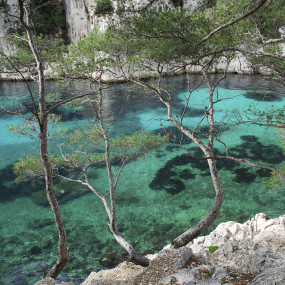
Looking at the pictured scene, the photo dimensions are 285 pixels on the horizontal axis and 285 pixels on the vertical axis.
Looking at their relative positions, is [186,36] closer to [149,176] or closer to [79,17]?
[149,176]

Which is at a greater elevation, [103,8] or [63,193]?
[103,8]

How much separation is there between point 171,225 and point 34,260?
5256 millimetres

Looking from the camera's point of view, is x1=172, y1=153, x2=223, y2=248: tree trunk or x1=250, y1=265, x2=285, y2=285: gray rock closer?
x1=250, y1=265, x2=285, y2=285: gray rock

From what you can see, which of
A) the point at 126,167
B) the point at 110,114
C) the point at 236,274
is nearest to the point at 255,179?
the point at 126,167

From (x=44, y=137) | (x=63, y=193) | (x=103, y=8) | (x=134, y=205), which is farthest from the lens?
(x=103, y=8)

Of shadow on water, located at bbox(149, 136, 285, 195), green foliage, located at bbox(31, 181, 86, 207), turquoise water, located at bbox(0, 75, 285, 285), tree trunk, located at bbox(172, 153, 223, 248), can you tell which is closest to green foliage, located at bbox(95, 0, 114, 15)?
turquoise water, located at bbox(0, 75, 285, 285)

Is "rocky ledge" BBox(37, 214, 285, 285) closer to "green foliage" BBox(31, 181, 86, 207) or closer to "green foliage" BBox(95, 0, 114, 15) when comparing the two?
"green foliage" BBox(31, 181, 86, 207)

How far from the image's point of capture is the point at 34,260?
931cm

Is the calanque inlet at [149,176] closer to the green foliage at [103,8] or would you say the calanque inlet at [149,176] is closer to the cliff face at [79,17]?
the green foliage at [103,8]

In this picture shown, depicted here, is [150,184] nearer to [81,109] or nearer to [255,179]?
[255,179]

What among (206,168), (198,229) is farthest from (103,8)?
(198,229)

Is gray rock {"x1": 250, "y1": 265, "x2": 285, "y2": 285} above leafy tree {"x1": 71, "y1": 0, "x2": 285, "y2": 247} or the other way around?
the other way around

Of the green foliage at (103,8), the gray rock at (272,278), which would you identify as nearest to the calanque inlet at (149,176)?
the gray rock at (272,278)

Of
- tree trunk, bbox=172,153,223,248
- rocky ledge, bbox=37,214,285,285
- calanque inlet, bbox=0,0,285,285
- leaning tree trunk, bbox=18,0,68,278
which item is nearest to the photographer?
rocky ledge, bbox=37,214,285,285
